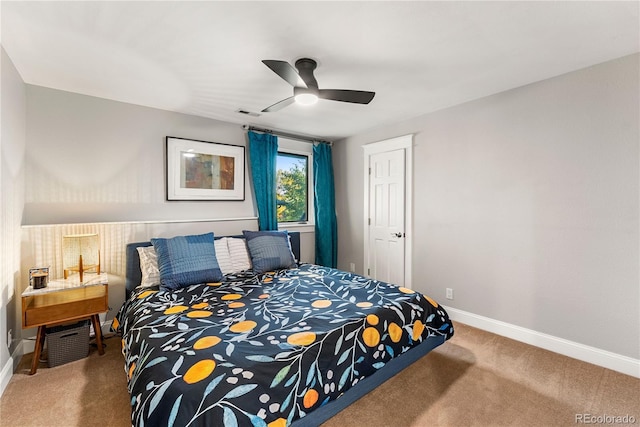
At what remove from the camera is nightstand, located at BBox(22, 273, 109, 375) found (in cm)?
230


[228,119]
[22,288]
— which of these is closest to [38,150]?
[22,288]

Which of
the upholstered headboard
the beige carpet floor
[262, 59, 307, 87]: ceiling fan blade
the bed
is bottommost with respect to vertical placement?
the beige carpet floor

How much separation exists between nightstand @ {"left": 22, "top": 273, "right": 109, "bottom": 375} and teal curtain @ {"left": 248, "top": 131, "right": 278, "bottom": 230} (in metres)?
1.92

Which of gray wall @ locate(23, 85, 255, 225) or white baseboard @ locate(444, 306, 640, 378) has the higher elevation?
gray wall @ locate(23, 85, 255, 225)

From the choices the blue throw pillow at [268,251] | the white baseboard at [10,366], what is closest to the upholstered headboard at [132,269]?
the white baseboard at [10,366]

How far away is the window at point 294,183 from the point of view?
181 inches

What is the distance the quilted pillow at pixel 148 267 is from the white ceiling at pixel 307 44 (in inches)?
61.1

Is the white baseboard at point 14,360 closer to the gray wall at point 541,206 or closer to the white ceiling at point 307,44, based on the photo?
the white ceiling at point 307,44

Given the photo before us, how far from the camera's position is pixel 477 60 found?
2.35 m

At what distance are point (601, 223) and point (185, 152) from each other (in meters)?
4.12

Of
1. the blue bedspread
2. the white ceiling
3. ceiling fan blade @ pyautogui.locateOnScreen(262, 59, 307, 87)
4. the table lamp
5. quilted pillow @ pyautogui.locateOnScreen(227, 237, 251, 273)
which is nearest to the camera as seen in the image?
the blue bedspread

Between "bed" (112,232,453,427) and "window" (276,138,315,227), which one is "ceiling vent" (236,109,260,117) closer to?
"window" (276,138,315,227)

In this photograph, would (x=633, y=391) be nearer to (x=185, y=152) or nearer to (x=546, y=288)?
(x=546, y=288)

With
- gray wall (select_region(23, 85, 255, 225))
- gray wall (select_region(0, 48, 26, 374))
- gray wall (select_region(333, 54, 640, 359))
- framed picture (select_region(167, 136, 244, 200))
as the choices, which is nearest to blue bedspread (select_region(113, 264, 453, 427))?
gray wall (select_region(0, 48, 26, 374))
